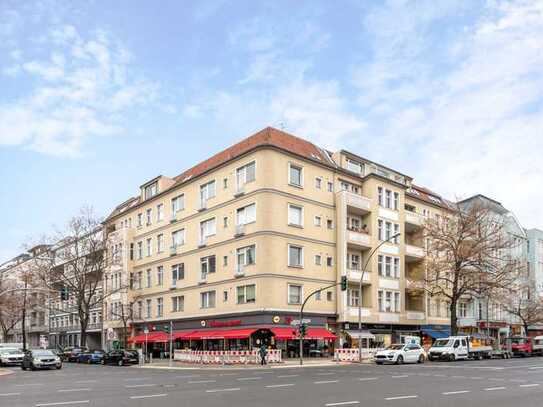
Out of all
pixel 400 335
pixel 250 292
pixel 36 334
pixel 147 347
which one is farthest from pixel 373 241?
pixel 36 334

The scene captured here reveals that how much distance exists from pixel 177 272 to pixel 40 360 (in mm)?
20172

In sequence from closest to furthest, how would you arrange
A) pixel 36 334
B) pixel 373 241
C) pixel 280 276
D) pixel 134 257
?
pixel 280 276, pixel 373 241, pixel 134 257, pixel 36 334

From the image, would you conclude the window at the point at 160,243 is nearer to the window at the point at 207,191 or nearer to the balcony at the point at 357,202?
the window at the point at 207,191

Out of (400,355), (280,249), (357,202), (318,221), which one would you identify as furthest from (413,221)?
(400,355)

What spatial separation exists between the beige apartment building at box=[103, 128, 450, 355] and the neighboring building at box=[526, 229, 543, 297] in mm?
29233

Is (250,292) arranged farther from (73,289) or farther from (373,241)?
(73,289)

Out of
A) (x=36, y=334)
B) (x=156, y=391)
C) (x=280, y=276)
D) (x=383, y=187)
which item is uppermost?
(x=383, y=187)

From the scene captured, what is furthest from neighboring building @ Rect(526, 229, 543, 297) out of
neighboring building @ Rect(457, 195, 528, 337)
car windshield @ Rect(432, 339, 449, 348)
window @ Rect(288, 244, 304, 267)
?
window @ Rect(288, 244, 304, 267)

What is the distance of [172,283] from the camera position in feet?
188

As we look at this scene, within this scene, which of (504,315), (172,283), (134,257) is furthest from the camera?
(504,315)

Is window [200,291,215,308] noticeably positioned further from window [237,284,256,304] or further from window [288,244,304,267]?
window [288,244,304,267]

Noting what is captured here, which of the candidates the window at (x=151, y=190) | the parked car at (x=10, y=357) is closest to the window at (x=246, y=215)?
the window at (x=151, y=190)

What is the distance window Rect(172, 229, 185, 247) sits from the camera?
187ft

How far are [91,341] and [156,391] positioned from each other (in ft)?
205
